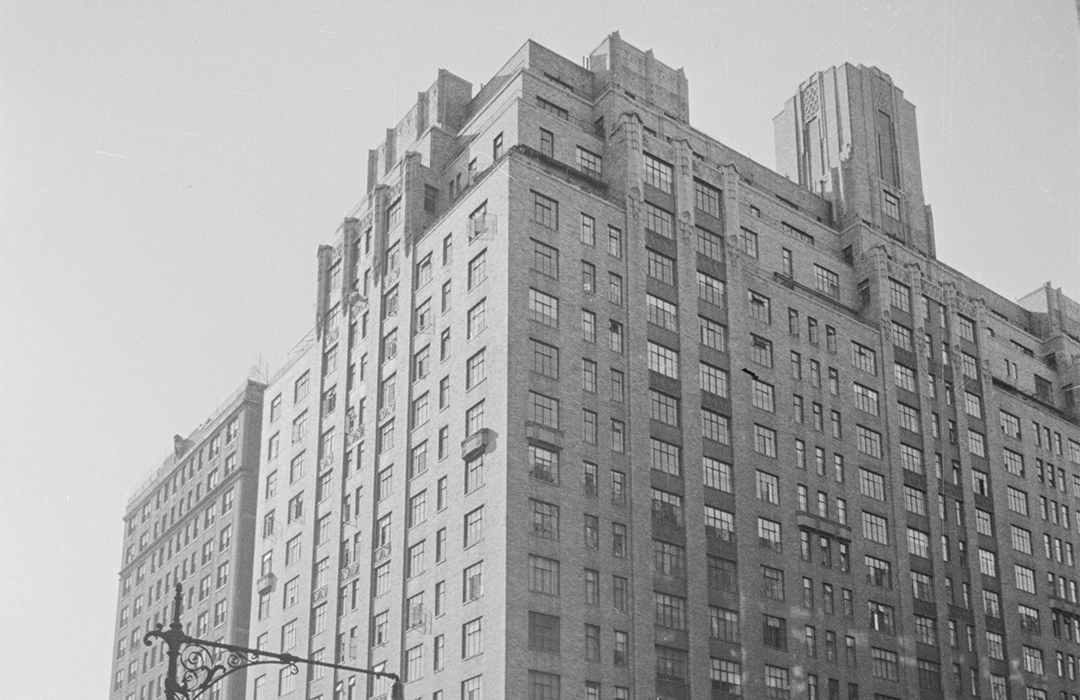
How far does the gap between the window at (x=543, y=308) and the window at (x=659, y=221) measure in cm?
967

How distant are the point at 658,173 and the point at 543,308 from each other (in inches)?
572

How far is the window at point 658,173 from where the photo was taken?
89.5 m

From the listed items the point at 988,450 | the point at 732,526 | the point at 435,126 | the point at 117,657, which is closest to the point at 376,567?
the point at 732,526

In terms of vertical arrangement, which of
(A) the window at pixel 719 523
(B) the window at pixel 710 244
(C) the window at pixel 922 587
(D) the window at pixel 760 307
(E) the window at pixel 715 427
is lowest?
(C) the window at pixel 922 587

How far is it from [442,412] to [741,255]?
22.1 m

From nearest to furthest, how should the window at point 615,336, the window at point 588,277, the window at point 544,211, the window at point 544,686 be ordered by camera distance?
the window at point 544,686 < the window at point 544,211 < the window at point 615,336 < the window at point 588,277

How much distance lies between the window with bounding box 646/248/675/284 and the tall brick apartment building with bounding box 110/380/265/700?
152 feet

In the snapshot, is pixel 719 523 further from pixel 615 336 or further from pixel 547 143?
pixel 547 143

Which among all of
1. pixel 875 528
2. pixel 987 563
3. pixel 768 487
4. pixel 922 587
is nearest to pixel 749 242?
pixel 768 487

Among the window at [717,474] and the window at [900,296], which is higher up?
the window at [900,296]

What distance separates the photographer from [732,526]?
276 ft

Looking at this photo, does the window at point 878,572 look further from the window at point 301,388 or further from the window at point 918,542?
the window at point 301,388

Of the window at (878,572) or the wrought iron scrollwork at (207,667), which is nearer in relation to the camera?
the wrought iron scrollwork at (207,667)

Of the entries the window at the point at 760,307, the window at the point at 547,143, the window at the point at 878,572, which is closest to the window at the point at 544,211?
the window at the point at 547,143
